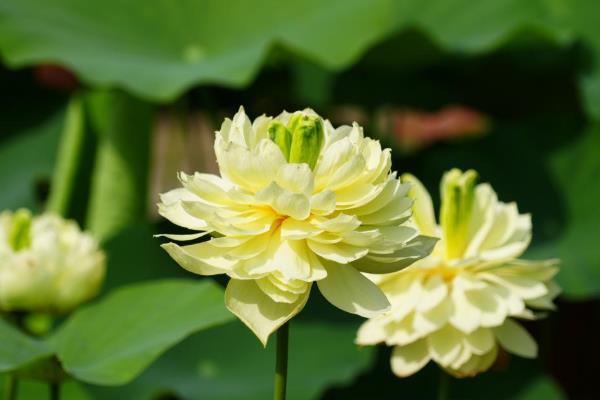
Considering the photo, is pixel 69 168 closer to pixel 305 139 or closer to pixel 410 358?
pixel 410 358

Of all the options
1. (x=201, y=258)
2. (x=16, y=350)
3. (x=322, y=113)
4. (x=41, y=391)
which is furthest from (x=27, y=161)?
(x=201, y=258)

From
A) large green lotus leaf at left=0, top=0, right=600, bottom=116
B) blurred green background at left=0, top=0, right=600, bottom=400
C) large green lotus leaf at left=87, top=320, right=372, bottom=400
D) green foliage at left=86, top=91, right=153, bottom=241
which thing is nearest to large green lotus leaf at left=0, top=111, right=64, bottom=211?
blurred green background at left=0, top=0, right=600, bottom=400

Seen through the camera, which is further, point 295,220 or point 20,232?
point 20,232

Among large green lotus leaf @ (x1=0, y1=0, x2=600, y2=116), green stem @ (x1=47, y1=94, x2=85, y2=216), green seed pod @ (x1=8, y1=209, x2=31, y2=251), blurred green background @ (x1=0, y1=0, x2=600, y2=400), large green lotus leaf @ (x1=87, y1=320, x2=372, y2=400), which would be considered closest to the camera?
green seed pod @ (x1=8, y1=209, x2=31, y2=251)

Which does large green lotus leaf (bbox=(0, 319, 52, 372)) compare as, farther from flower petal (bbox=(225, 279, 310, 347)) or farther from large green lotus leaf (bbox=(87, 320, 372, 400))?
large green lotus leaf (bbox=(87, 320, 372, 400))

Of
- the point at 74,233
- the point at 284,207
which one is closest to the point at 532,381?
the point at 74,233

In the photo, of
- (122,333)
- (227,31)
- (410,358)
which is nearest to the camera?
(410,358)

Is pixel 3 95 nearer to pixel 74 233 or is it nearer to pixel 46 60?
pixel 46 60
